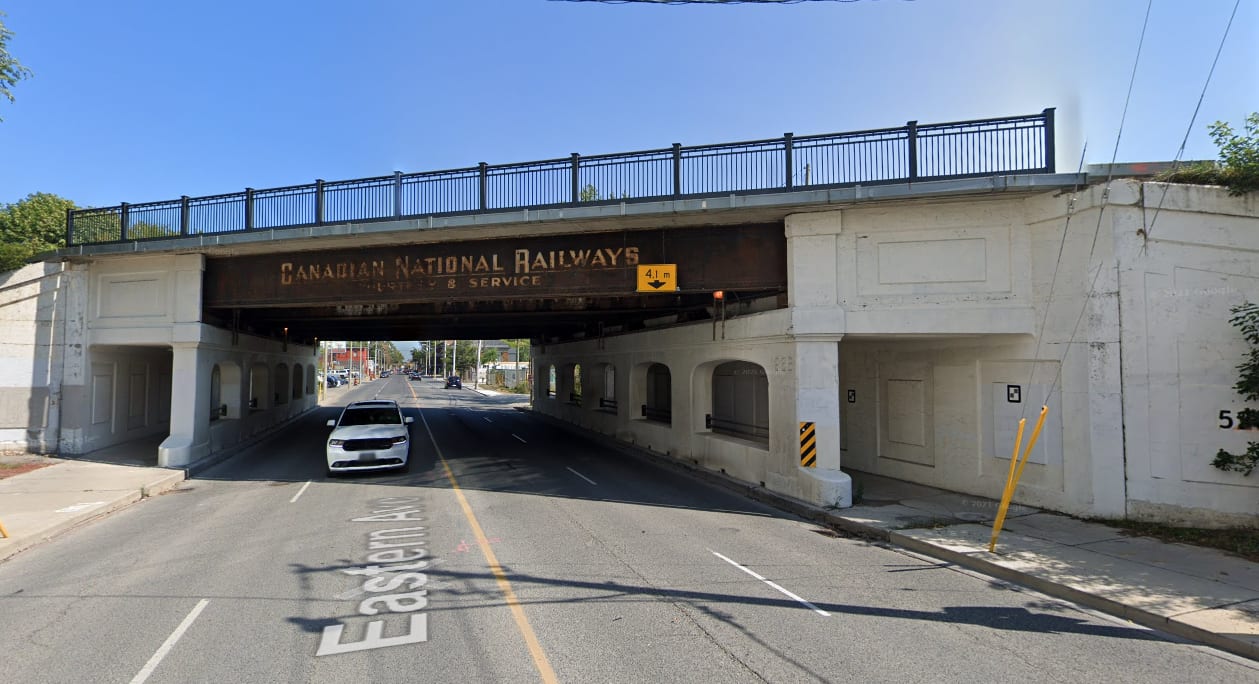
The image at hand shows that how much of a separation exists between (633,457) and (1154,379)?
12.5m

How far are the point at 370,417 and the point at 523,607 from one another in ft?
37.4

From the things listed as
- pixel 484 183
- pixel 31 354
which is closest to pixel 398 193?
pixel 484 183

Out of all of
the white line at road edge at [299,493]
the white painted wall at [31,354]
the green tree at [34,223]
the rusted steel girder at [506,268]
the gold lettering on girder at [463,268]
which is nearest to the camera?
the white line at road edge at [299,493]

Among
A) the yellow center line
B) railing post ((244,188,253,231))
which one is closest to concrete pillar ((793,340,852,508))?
the yellow center line

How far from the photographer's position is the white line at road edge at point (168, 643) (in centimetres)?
475

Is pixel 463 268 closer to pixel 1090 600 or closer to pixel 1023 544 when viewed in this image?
pixel 1023 544

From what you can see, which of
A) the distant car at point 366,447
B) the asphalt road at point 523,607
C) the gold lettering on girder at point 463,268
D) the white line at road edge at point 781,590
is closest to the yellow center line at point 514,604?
the asphalt road at point 523,607

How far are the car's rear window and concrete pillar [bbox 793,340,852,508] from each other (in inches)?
381

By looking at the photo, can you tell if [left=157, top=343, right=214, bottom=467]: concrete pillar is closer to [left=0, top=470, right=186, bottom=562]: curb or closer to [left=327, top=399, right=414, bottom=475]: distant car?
[left=0, top=470, right=186, bottom=562]: curb

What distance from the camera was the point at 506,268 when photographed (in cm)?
1448

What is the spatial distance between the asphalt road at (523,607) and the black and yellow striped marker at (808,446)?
1.72m

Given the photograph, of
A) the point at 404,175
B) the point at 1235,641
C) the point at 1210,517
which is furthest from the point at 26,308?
the point at 1210,517

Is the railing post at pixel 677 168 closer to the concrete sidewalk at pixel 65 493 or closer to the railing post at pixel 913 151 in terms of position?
the railing post at pixel 913 151

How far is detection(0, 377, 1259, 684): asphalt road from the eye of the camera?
4938mm
